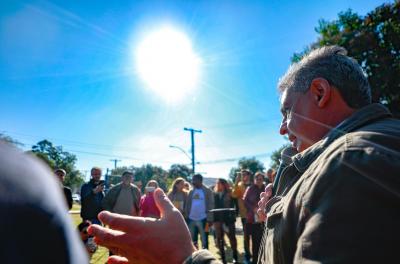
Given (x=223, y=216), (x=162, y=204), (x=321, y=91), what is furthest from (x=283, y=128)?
(x=223, y=216)

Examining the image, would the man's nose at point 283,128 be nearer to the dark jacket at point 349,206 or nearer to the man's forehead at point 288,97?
the man's forehead at point 288,97

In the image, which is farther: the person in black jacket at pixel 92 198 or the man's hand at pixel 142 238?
the person in black jacket at pixel 92 198

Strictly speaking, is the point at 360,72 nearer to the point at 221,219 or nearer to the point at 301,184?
the point at 301,184

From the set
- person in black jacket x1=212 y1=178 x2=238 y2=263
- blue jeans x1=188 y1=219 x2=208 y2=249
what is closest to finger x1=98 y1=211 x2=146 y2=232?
person in black jacket x1=212 y1=178 x2=238 y2=263

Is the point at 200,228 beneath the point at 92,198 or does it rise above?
beneath

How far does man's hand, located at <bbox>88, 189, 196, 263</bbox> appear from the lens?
1029 millimetres

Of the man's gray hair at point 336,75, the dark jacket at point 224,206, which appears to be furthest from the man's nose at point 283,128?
the dark jacket at point 224,206

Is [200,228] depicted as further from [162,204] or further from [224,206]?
[162,204]

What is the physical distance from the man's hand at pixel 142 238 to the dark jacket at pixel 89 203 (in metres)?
6.83

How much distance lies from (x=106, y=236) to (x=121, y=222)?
0.07m

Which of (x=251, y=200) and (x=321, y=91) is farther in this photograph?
(x=251, y=200)

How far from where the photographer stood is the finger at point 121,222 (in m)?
1.03

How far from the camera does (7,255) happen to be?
1.93 feet

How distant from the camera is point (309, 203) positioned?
35.0 inches
